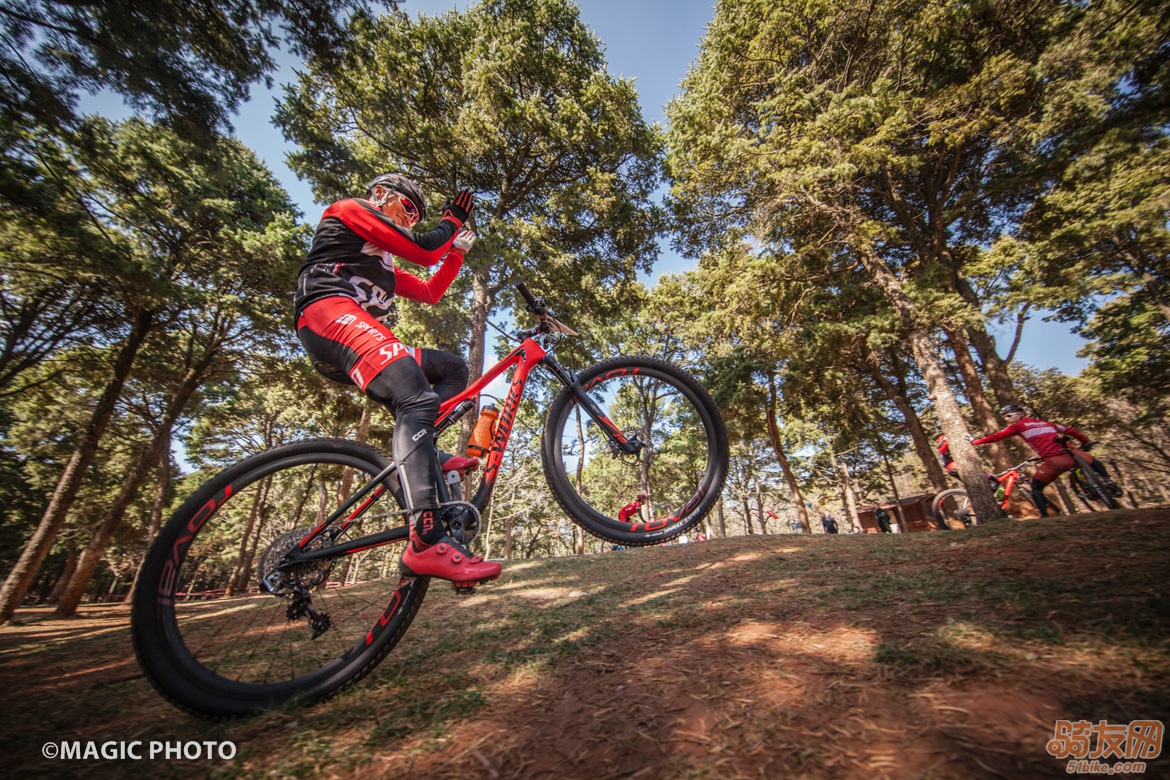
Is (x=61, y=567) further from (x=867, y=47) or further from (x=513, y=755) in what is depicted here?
(x=867, y=47)

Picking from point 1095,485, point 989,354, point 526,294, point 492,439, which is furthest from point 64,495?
point 989,354

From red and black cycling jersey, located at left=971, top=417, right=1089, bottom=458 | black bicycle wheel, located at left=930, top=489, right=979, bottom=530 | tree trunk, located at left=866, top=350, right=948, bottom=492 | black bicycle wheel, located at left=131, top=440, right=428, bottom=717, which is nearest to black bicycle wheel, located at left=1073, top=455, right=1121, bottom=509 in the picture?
red and black cycling jersey, located at left=971, top=417, right=1089, bottom=458

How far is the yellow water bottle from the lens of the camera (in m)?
2.85

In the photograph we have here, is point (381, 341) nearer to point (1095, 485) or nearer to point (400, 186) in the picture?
point (400, 186)

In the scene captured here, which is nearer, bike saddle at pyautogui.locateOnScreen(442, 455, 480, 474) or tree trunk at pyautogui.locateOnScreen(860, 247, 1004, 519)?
bike saddle at pyautogui.locateOnScreen(442, 455, 480, 474)

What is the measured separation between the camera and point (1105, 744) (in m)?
1.17

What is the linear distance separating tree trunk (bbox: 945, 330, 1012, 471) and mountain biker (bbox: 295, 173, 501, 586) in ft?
42.9

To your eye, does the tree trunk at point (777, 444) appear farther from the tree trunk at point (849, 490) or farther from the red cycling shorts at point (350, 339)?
the red cycling shorts at point (350, 339)

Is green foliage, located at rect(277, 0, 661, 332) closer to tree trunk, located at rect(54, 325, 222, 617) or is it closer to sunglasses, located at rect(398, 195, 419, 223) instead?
tree trunk, located at rect(54, 325, 222, 617)

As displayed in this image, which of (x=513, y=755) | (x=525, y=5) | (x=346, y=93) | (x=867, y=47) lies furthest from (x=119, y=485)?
(x=867, y=47)

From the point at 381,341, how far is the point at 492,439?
38.6 inches

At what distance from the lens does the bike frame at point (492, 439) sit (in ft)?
7.80

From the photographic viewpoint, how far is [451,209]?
279cm

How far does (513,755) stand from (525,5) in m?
15.4
